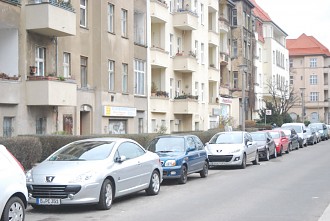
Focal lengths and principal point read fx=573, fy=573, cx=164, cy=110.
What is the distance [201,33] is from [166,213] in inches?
1366

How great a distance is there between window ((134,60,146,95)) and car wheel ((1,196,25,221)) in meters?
24.8

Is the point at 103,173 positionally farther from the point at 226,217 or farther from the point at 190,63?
the point at 190,63

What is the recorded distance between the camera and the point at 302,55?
357ft

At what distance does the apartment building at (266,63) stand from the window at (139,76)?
32580 millimetres

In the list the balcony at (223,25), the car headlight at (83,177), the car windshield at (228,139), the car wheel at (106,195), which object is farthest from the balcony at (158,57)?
the car headlight at (83,177)

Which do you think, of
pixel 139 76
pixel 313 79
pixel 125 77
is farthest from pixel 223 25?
pixel 313 79

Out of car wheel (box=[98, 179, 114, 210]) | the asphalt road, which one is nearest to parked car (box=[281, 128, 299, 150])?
the asphalt road

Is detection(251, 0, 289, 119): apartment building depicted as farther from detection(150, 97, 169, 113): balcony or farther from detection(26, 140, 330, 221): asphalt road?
detection(26, 140, 330, 221): asphalt road

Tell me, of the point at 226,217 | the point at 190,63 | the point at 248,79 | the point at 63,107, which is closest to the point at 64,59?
the point at 63,107

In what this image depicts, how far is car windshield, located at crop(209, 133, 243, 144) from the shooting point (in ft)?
78.9

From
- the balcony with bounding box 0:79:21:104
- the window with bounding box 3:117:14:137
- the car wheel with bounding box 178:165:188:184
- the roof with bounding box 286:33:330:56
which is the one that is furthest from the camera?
the roof with bounding box 286:33:330:56

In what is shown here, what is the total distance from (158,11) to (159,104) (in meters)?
5.94

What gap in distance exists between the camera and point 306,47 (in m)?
111

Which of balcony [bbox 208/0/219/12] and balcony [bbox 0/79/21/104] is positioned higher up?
balcony [bbox 208/0/219/12]
